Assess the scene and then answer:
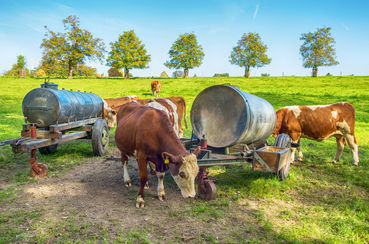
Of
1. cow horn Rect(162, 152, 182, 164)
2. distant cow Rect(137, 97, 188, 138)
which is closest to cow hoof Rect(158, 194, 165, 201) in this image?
cow horn Rect(162, 152, 182, 164)

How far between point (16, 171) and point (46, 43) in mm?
51300

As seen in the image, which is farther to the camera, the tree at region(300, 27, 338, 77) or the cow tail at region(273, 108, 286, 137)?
the tree at region(300, 27, 338, 77)

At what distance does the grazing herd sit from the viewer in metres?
4.43

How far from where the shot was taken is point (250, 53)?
190 ft

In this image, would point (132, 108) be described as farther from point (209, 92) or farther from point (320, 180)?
point (320, 180)

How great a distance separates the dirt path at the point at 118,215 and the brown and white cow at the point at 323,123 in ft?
13.7

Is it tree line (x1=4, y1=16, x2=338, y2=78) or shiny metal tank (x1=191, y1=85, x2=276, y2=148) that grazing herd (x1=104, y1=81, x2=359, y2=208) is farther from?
tree line (x1=4, y1=16, x2=338, y2=78)

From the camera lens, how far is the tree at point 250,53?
5744 cm

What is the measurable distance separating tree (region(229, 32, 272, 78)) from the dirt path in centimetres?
5529

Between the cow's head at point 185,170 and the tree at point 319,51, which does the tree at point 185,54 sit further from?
the cow's head at point 185,170

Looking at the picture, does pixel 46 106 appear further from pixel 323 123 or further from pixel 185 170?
pixel 323 123

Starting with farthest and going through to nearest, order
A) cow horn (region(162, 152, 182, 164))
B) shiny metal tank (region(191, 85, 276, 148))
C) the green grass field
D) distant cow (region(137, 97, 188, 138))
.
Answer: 1. distant cow (region(137, 97, 188, 138))
2. shiny metal tank (region(191, 85, 276, 148))
3. cow horn (region(162, 152, 182, 164))
4. the green grass field

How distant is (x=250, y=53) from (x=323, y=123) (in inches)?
2122

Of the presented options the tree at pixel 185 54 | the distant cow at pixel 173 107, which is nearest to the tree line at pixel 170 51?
the tree at pixel 185 54
